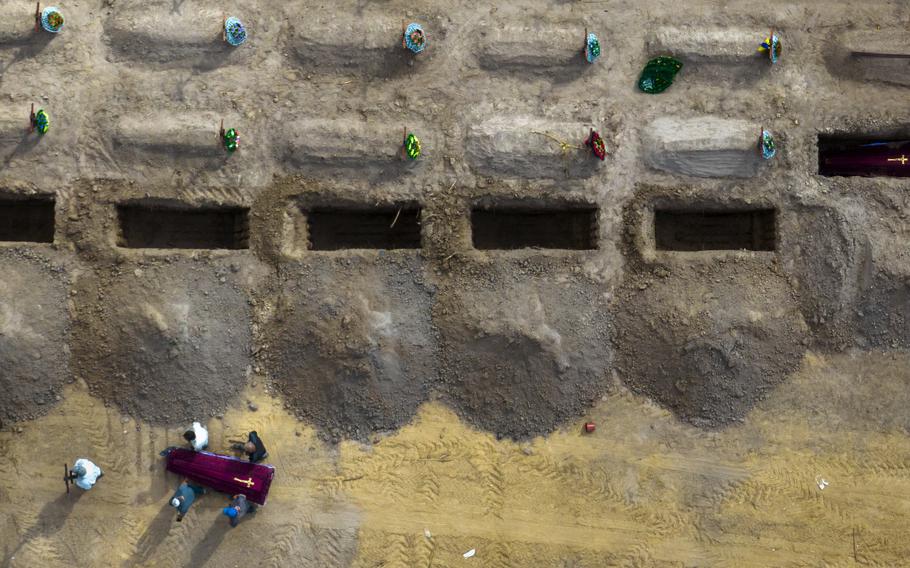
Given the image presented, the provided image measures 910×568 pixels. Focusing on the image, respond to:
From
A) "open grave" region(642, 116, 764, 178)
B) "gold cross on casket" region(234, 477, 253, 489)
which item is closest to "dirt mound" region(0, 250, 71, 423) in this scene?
"gold cross on casket" region(234, 477, 253, 489)

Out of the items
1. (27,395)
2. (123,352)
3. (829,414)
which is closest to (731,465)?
(829,414)

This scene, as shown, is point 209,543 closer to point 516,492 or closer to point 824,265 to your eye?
point 516,492

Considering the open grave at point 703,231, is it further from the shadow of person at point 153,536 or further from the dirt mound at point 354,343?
the shadow of person at point 153,536

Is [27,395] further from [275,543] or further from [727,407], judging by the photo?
[727,407]

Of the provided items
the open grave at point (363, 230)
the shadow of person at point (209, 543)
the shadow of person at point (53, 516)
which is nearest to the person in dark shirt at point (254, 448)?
the shadow of person at point (209, 543)

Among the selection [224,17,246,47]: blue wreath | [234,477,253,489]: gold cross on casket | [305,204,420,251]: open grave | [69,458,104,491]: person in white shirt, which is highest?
[224,17,246,47]: blue wreath

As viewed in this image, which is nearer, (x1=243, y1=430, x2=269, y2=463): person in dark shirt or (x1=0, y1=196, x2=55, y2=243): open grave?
(x1=243, y1=430, x2=269, y2=463): person in dark shirt

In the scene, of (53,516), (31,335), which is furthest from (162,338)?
(53,516)

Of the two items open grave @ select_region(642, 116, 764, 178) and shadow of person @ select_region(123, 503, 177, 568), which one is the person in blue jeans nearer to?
shadow of person @ select_region(123, 503, 177, 568)
